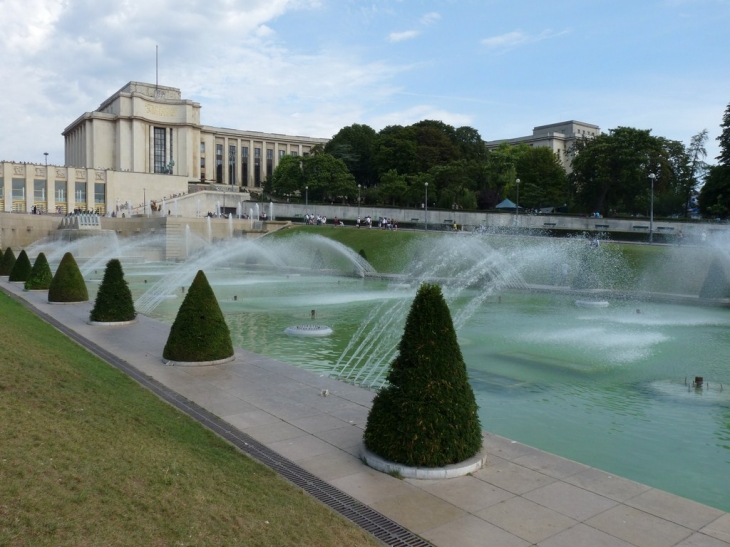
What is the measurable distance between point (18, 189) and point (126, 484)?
276 ft

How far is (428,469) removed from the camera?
22.2ft

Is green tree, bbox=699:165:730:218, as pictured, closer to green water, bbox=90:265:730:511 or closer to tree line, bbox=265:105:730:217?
tree line, bbox=265:105:730:217

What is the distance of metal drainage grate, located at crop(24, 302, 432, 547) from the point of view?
5.52 metres

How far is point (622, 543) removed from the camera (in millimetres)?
5367

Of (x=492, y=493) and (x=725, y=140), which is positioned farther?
(x=725, y=140)

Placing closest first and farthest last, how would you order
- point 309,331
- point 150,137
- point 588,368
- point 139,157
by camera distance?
point 588,368 < point 309,331 < point 139,157 < point 150,137

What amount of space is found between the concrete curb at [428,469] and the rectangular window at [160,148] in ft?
341

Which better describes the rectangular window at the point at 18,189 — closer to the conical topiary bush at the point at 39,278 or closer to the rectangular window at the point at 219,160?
the rectangular window at the point at 219,160

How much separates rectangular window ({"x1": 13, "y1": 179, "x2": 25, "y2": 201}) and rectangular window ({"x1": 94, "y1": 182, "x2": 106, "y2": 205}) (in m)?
9.24

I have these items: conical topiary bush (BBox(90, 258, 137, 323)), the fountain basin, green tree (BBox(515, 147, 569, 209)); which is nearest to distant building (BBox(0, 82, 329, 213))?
green tree (BBox(515, 147, 569, 209))

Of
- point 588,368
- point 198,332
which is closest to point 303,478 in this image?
point 198,332

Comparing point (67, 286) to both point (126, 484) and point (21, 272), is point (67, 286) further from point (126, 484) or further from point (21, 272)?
point (126, 484)

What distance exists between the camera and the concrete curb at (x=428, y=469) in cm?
675

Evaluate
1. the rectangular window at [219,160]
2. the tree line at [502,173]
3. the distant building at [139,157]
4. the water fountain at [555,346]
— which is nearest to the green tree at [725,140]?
the tree line at [502,173]
